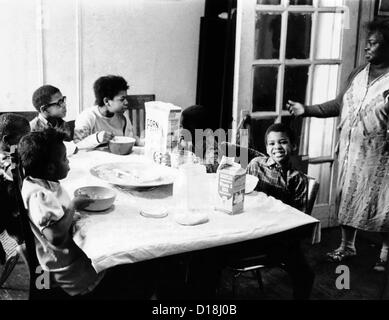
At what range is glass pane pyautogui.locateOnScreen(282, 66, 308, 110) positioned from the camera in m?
2.96

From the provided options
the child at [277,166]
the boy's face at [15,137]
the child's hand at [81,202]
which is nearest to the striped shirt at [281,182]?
the child at [277,166]

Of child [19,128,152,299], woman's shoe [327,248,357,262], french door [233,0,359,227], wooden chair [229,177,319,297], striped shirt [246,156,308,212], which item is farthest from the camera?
woman's shoe [327,248,357,262]

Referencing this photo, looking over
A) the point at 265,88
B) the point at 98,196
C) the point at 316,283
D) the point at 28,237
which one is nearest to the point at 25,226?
the point at 28,237

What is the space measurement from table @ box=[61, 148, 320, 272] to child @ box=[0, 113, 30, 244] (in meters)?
0.31

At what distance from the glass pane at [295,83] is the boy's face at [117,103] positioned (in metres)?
0.96

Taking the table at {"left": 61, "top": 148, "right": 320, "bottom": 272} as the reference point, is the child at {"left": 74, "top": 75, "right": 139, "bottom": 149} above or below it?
above

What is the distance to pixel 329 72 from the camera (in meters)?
3.08

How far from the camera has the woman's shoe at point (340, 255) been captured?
9.49 feet

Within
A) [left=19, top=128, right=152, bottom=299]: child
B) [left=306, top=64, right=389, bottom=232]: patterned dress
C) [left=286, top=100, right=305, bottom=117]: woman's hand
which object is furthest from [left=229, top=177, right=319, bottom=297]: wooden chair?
[left=286, top=100, right=305, bottom=117]: woman's hand

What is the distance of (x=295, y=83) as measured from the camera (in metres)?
3.00

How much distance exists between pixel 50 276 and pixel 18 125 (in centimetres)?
86

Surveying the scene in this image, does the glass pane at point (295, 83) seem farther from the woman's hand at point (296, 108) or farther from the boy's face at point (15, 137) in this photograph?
the boy's face at point (15, 137)

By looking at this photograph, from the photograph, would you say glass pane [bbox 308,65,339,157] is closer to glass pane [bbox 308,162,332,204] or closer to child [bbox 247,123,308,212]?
glass pane [bbox 308,162,332,204]

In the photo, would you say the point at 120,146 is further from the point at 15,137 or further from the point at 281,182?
the point at 281,182
